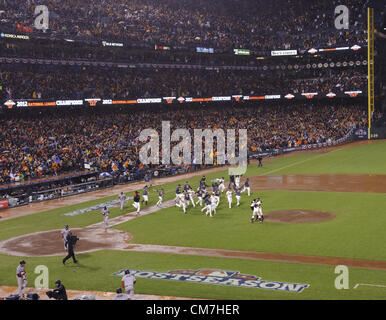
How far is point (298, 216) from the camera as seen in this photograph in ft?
85.7

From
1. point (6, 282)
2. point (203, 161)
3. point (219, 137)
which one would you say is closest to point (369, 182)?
point (203, 161)

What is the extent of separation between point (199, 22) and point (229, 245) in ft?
190

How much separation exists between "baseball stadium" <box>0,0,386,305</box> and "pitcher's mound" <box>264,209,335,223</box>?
0.73 feet

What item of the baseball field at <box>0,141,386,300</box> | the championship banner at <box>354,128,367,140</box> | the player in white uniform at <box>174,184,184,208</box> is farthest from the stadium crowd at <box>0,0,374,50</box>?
the player in white uniform at <box>174,184,184,208</box>

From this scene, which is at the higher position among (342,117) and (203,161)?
(342,117)

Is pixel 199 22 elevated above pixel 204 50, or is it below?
above

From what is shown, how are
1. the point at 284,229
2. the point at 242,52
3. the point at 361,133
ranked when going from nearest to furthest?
the point at 284,229
the point at 361,133
the point at 242,52

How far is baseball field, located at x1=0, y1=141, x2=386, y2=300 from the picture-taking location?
51.5ft

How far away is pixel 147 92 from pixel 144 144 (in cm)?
1107

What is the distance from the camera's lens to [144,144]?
51.2 meters

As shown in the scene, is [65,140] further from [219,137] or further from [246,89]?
[246,89]

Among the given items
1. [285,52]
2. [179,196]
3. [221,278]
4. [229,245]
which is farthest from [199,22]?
[221,278]

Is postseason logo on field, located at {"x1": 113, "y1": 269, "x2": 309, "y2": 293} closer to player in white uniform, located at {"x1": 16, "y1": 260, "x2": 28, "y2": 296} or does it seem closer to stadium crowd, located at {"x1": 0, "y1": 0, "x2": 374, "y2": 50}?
player in white uniform, located at {"x1": 16, "y1": 260, "x2": 28, "y2": 296}

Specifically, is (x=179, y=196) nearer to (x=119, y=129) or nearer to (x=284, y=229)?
(x=284, y=229)
